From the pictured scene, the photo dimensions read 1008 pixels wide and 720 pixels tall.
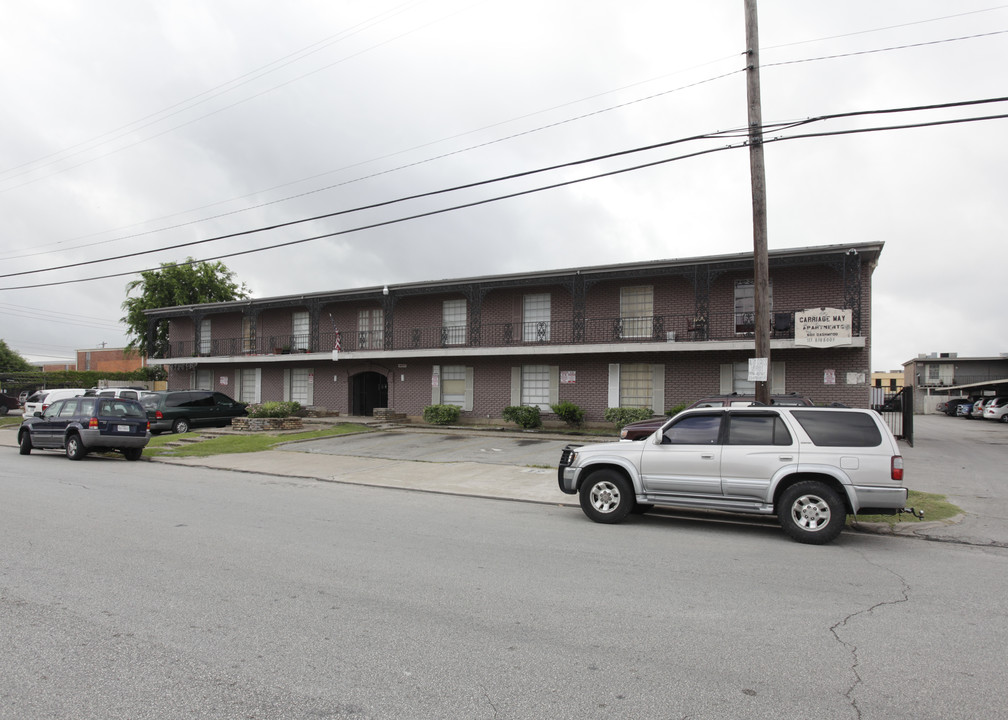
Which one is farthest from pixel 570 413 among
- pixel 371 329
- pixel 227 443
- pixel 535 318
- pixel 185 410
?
pixel 185 410

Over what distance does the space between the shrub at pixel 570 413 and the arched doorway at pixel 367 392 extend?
9.25 metres

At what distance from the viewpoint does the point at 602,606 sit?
514 centimetres

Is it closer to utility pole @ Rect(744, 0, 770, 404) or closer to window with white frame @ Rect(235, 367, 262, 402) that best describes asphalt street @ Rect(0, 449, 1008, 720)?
utility pole @ Rect(744, 0, 770, 404)

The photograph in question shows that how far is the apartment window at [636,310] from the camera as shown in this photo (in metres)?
23.3

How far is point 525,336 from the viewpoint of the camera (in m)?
25.3

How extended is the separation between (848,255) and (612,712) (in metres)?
19.4

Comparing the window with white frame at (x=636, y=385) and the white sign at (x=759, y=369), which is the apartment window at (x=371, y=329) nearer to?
the window with white frame at (x=636, y=385)

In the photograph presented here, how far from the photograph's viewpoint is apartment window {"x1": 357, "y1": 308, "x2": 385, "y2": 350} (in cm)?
2842

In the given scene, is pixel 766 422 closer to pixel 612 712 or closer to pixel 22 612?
pixel 612 712

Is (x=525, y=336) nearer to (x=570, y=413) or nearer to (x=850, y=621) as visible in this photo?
(x=570, y=413)

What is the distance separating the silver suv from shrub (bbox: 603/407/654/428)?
43.5 ft

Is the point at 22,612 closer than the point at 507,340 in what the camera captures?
Yes

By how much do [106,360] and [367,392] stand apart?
202 ft

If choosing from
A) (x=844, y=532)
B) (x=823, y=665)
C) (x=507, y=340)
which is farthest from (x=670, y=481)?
(x=507, y=340)
